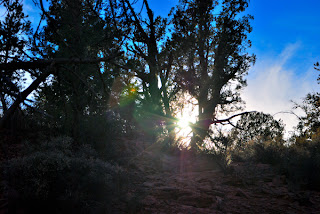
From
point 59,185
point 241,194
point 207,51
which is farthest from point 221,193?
point 207,51

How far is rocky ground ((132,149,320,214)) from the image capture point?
4.25m

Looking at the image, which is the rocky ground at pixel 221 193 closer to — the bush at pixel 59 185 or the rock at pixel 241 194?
the rock at pixel 241 194

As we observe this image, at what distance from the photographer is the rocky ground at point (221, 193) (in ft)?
13.9

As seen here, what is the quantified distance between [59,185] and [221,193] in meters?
3.50

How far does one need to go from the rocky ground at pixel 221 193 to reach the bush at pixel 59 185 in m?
0.81

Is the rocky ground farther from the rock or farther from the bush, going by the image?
the bush

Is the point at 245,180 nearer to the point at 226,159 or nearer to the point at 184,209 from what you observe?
the point at 226,159

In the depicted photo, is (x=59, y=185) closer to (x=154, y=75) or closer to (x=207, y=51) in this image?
(x=154, y=75)

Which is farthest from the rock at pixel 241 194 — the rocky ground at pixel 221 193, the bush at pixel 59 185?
the bush at pixel 59 185

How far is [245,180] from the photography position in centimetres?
611

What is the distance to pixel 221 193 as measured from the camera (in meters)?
5.08

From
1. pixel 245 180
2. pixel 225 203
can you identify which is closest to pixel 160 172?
pixel 245 180

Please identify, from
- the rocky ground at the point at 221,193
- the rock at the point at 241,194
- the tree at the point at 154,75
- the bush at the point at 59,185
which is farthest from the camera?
the tree at the point at 154,75

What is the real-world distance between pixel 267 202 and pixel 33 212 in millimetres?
4447
